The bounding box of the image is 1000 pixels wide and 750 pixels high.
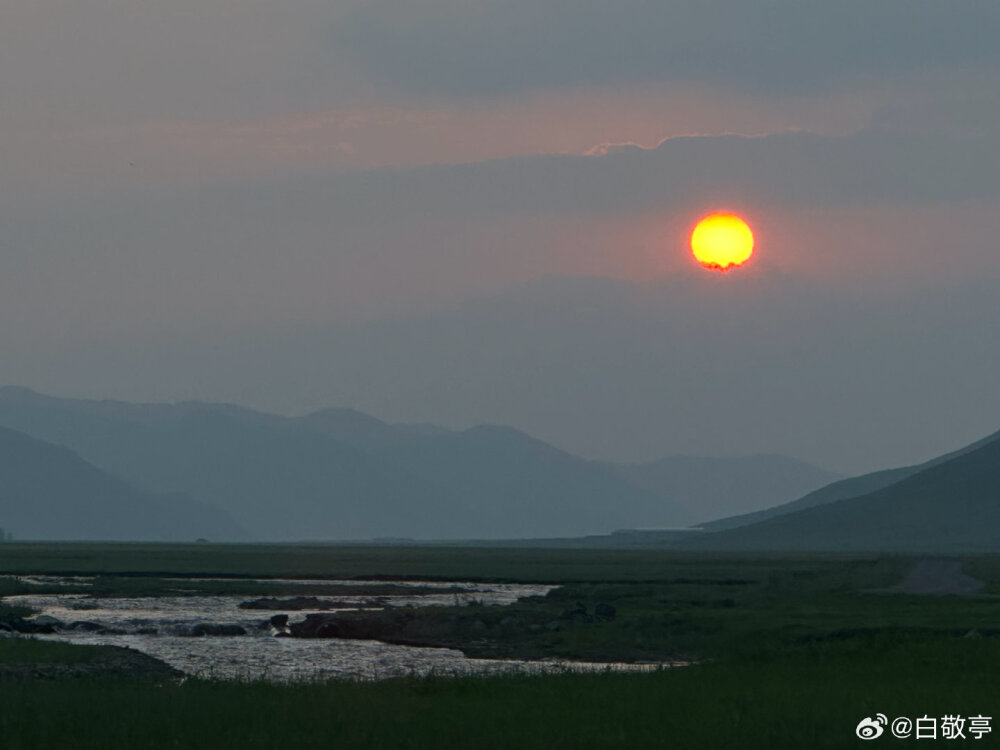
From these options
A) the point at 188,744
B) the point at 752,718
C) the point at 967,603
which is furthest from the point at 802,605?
the point at 188,744

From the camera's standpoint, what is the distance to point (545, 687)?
41062mm

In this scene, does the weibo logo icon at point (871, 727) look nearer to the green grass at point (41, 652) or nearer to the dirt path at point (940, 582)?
the green grass at point (41, 652)

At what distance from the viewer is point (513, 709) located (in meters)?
36.5

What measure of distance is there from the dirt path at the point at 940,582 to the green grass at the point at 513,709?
46299 mm

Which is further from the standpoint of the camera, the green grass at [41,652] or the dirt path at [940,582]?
the dirt path at [940,582]

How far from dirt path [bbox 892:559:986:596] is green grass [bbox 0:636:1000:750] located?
152ft

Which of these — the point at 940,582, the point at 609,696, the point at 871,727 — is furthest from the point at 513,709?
the point at 940,582

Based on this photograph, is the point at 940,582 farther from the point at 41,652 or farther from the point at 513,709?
the point at 513,709

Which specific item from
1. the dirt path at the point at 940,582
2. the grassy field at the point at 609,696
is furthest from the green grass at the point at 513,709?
the dirt path at the point at 940,582

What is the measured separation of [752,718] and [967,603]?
43952 millimetres

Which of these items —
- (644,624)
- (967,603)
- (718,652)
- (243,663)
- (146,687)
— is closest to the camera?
(146,687)

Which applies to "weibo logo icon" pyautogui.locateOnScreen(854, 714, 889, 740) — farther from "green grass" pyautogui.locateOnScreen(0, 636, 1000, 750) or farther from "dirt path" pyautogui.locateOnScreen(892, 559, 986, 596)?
"dirt path" pyautogui.locateOnScreen(892, 559, 986, 596)

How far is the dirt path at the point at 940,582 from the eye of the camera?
89838mm

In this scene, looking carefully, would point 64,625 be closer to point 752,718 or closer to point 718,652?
point 718,652
